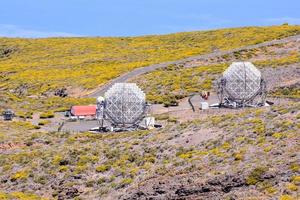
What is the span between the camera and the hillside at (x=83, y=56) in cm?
10300

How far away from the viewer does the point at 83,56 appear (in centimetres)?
14625

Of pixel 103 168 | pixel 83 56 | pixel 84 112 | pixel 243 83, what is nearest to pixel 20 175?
pixel 103 168

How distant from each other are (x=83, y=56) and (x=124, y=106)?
96541 mm

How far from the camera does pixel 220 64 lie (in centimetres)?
10500

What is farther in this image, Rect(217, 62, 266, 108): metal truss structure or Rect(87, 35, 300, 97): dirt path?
Rect(87, 35, 300, 97): dirt path

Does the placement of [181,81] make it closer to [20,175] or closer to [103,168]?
[103,168]

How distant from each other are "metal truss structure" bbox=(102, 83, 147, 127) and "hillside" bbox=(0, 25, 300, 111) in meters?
28.1

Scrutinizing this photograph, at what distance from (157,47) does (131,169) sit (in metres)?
112

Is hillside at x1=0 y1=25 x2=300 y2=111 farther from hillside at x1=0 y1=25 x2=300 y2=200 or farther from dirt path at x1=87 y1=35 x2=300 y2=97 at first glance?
A: hillside at x1=0 y1=25 x2=300 y2=200

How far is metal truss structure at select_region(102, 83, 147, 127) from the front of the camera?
169ft

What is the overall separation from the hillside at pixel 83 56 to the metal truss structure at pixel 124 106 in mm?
28098

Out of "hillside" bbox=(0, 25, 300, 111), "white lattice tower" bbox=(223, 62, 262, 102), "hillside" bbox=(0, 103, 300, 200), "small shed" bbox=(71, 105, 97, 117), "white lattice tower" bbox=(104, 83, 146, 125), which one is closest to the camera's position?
"hillside" bbox=(0, 103, 300, 200)

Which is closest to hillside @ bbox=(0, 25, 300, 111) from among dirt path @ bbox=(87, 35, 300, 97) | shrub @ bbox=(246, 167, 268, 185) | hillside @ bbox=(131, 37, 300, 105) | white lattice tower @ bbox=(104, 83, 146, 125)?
dirt path @ bbox=(87, 35, 300, 97)

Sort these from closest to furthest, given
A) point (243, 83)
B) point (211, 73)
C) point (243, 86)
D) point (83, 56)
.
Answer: point (243, 83)
point (243, 86)
point (211, 73)
point (83, 56)
